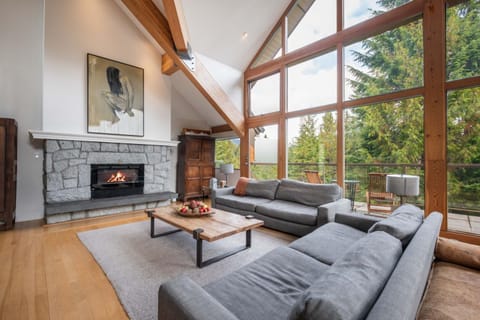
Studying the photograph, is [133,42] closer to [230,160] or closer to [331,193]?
[230,160]

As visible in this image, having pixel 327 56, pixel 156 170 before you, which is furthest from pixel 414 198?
pixel 156 170

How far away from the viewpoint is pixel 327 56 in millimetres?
4555

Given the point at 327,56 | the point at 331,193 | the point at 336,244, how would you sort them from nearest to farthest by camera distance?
1. the point at 336,244
2. the point at 331,193
3. the point at 327,56

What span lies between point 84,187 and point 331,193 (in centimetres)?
469

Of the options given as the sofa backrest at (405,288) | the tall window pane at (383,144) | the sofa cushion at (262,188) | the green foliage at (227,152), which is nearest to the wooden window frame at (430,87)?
the tall window pane at (383,144)

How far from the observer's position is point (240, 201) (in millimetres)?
3992

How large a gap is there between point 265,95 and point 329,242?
448 cm

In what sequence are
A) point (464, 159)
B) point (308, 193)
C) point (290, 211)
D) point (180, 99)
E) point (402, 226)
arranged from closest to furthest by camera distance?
point (402, 226) < point (464, 159) < point (290, 211) < point (308, 193) < point (180, 99)

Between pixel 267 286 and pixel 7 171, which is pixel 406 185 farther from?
pixel 7 171

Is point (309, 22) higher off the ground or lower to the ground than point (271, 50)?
higher

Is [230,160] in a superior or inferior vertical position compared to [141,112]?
inferior

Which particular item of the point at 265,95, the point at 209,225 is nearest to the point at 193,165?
the point at 265,95

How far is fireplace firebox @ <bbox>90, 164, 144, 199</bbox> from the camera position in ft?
14.9

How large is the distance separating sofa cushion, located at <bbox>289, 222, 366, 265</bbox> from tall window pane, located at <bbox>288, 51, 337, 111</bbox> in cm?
293
